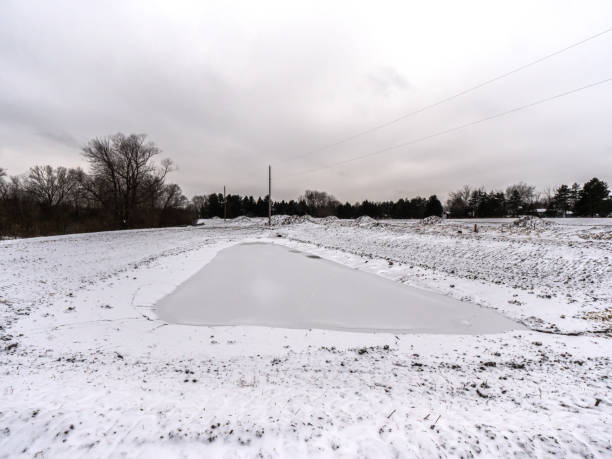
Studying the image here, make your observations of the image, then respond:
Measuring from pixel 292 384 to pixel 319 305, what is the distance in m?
4.56

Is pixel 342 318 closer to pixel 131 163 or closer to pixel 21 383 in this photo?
pixel 21 383

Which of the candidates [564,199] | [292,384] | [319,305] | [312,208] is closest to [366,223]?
[319,305]

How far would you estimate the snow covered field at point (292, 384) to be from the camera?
278 cm

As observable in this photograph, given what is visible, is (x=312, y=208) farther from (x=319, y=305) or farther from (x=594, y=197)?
(x=319, y=305)

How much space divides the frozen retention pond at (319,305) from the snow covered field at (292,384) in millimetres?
558

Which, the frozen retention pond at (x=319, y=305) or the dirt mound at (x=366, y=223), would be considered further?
the dirt mound at (x=366, y=223)

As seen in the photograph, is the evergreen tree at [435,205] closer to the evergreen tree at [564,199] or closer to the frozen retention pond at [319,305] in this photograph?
the evergreen tree at [564,199]

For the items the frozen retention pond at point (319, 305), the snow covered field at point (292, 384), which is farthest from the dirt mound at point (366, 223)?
the snow covered field at point (292, 384)

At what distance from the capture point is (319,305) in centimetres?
850

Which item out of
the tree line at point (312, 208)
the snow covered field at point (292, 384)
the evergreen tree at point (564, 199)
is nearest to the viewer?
the snow covered field at point (292, 384)

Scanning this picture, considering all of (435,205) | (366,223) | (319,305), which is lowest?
(319,305)

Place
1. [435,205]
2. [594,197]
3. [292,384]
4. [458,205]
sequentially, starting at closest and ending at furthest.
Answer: [292,384] < [594,197] < [435,205] < [458,205]

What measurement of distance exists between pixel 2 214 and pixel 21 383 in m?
45.7

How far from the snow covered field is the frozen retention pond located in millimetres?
558
